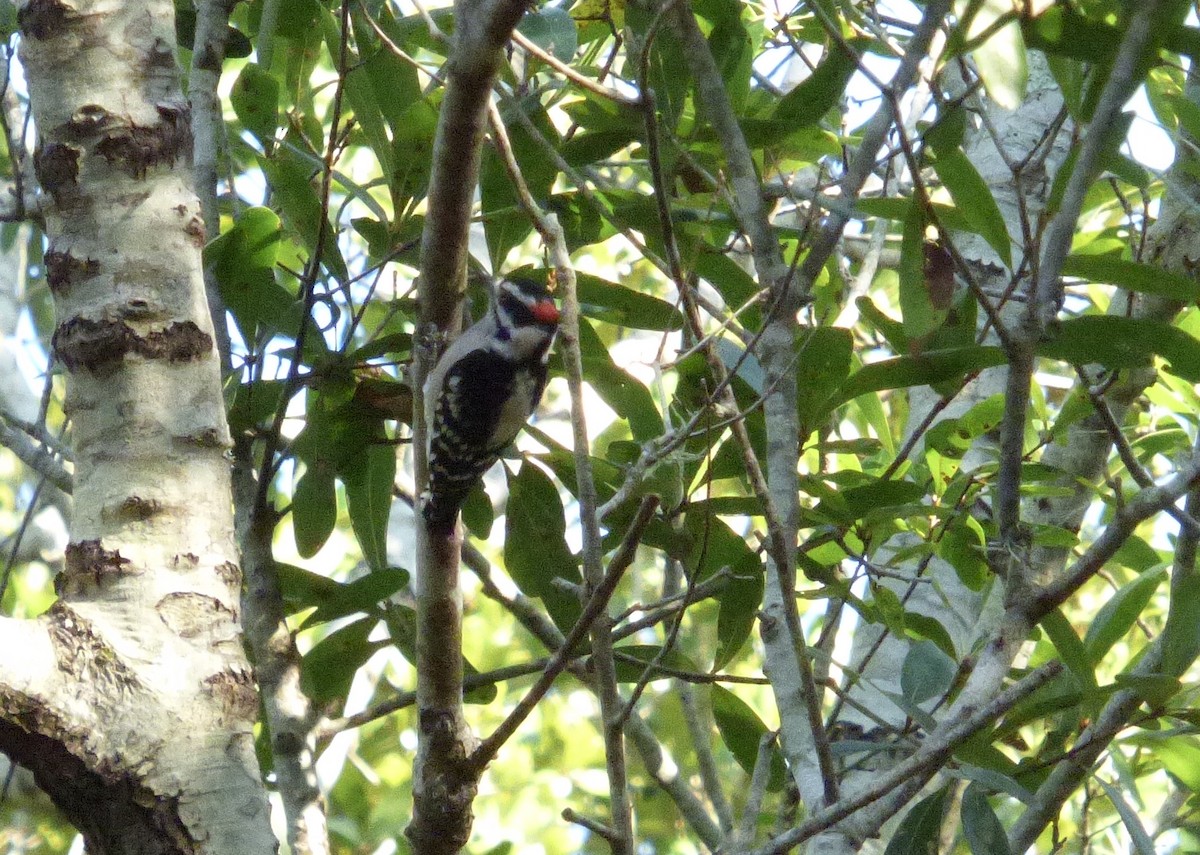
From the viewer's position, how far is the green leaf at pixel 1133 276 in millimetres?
1677

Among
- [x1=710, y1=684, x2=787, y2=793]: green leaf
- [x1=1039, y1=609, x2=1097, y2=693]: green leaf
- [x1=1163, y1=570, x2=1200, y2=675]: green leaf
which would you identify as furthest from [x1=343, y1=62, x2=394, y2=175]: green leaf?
[x1=1163, y1=570, x2=1200, y2=675]: green leaf

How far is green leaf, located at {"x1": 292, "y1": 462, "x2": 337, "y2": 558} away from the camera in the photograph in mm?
2576

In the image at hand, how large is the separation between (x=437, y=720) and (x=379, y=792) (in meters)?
2.49

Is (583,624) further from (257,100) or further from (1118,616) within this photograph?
(257,100)

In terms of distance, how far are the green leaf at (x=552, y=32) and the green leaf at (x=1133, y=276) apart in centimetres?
91

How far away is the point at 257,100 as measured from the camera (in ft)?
8.20

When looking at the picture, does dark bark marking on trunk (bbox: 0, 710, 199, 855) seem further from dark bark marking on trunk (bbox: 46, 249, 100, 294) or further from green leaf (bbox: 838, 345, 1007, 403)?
green leaf (bbox: 838, 345, 1007, 403)

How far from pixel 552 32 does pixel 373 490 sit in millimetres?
1010

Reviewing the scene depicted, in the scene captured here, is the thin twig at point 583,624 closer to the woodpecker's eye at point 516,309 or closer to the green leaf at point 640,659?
the green leaf at point 640,659

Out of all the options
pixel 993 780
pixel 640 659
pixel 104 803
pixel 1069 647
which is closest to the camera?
pixel 104 803

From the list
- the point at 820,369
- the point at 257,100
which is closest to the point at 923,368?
the point at 820,369

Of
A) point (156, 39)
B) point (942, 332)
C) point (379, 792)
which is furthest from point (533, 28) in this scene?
point (379, 792)

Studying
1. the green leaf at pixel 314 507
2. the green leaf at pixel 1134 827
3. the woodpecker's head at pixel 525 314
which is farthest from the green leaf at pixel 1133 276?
the green leaf at pixel 314 507

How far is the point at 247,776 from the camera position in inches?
62.5
